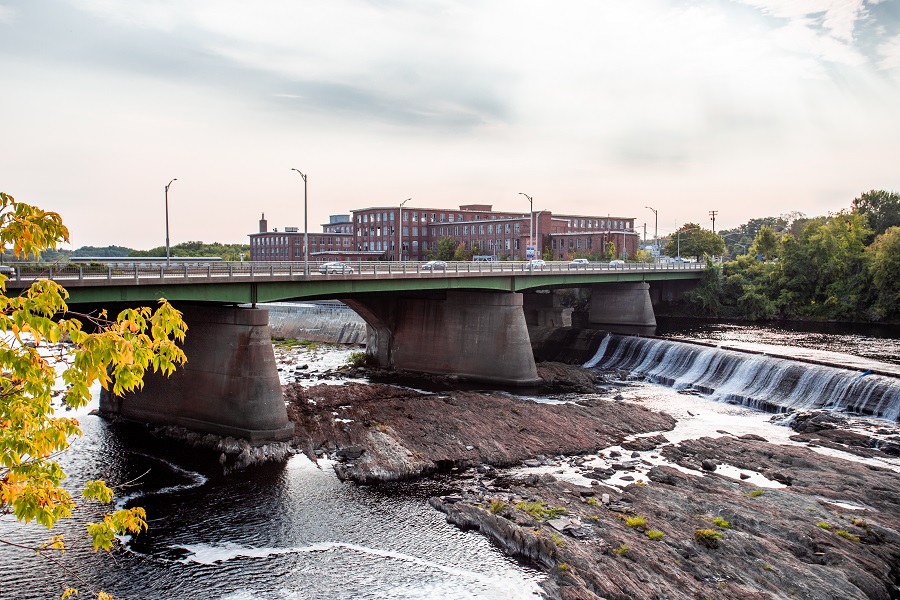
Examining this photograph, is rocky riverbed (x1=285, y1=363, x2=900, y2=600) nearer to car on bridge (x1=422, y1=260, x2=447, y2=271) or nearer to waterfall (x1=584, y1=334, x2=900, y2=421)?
waterfall (x1=584, y1=334, x2=900, y2=421)

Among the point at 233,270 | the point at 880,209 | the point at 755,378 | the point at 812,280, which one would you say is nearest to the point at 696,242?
the point at 880,209

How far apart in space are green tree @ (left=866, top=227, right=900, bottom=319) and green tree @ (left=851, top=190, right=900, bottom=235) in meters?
23.3

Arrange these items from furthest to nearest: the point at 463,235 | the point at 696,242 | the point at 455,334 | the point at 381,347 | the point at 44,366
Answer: the point at 463,235
the point at 696,242
the point at 381,347
the point at 455,334
the point at 44,366

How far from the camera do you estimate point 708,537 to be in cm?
2188

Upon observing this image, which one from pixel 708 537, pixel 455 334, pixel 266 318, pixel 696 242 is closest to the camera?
pixel 708 537

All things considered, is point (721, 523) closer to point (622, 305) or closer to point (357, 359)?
point (357, 359)

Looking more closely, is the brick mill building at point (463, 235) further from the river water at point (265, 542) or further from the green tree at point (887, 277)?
the river water at point (265, 542)

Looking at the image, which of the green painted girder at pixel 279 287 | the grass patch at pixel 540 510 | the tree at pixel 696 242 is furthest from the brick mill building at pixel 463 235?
the grass patch at pixel 540 510

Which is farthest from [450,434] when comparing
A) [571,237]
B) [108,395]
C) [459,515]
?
[571,237]

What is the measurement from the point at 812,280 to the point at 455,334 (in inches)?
2258

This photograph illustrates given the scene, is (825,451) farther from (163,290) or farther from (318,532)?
(163,290)

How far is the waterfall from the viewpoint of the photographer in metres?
39.9

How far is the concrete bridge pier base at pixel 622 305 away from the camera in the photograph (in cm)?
7900

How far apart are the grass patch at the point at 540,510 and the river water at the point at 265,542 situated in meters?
2.12
